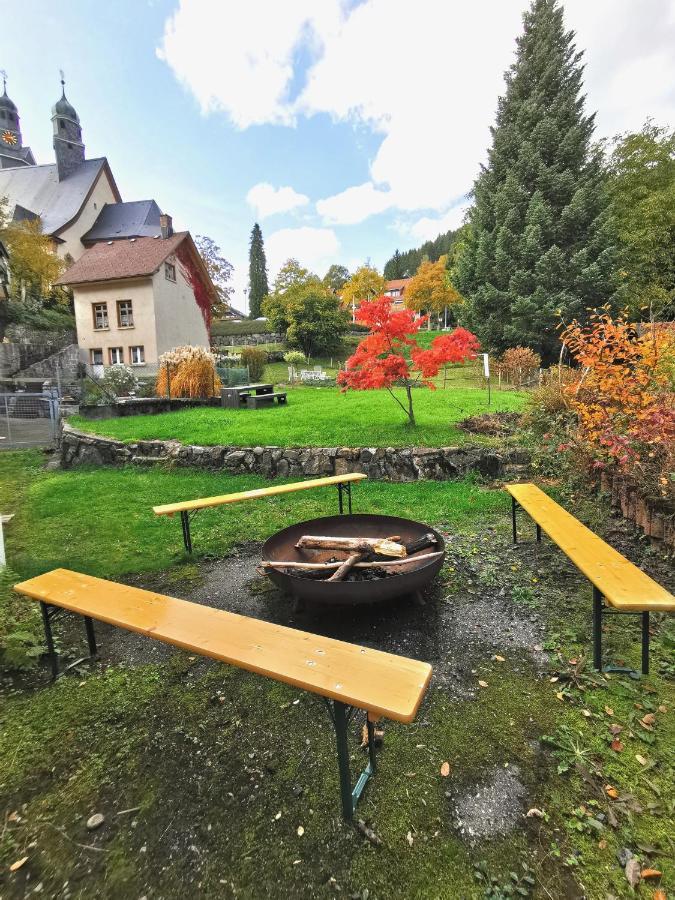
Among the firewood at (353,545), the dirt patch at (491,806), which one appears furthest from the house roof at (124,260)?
the dirt patch at (491,806)

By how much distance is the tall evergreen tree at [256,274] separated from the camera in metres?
54.2

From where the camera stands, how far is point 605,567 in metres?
2.78

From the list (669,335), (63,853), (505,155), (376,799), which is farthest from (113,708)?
(505,155)

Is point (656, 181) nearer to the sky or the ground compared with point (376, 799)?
nearer to the sky

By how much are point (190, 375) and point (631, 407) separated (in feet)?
39.9

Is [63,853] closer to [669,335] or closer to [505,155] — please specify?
[669,335]

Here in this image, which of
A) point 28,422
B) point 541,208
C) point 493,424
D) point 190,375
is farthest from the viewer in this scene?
point 541,208

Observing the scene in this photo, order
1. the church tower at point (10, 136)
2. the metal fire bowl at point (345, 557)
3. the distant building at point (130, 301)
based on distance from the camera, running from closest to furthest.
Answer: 1. the metal fire bowl at point (345, 557)
2. the distant building at point (130, 301)
3. the church tower at point (10, 136)

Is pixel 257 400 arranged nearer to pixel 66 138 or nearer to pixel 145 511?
pixel 145 511

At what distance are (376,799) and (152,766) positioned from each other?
114 cm

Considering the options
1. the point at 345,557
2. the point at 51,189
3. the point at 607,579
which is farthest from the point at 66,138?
the point at 607,579

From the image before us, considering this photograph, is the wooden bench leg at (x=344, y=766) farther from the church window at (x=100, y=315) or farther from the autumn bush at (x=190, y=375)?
the church window at (x=100, y=315)

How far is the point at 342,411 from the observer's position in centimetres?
1050

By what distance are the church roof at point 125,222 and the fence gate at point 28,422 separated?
21.7 m
